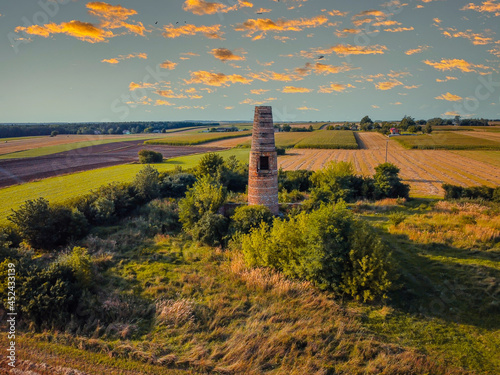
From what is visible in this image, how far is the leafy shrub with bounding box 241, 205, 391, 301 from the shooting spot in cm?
1259

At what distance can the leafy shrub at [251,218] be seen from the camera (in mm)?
18500

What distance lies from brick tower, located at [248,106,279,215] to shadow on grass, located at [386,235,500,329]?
354 inches

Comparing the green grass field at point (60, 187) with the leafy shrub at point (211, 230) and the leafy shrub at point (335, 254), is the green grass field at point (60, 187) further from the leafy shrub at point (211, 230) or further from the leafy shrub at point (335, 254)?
the leafy shrub at point (335, 254)

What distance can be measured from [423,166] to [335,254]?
157 ft

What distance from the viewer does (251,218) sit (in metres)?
18.6

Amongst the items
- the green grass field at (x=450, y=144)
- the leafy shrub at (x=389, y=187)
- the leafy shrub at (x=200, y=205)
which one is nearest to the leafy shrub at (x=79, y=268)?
the leafy shrub at (x=200, y=205)

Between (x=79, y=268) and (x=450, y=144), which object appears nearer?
(x=79, y=268)

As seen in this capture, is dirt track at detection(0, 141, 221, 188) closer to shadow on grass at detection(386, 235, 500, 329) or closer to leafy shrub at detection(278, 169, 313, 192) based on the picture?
leafy shrub at detection(278, 169, 313, 192)

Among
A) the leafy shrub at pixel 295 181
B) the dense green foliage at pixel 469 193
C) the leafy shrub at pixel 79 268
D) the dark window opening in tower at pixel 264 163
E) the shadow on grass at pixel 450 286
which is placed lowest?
the shadow on grass at pixel 450 286

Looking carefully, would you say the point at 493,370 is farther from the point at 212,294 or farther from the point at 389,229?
the point at 389,229

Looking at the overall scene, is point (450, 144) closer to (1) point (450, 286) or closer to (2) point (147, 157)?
(1) point (450, 286)

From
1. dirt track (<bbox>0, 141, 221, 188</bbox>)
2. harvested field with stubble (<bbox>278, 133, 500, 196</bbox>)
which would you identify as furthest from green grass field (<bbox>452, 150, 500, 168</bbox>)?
dirt track (<bbox>0, 141, 221, 188</bbox>)

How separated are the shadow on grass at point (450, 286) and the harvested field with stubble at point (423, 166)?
807 inches

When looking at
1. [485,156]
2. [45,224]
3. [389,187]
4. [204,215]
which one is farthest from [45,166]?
[485,156]
